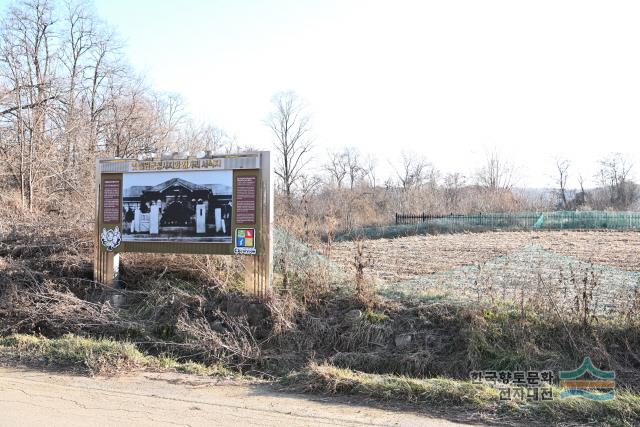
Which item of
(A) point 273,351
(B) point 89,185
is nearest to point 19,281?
(A) point 273,351

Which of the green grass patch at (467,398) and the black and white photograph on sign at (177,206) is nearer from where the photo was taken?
the green grass patch at (467,398)

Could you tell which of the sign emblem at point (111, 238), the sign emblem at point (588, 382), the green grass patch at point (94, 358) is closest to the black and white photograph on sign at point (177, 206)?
the sign emblem at point (111, 238)

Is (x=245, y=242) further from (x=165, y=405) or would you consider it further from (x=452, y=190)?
(x=452, y=190)

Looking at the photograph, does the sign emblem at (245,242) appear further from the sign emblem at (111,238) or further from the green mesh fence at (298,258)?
the sign emblem at (111,238)

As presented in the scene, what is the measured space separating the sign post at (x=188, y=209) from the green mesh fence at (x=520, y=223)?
81.1 ft

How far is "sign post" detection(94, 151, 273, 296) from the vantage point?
380 inches

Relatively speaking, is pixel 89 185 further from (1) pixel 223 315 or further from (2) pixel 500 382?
(2) pixel 500 382

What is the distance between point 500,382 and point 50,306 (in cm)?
787

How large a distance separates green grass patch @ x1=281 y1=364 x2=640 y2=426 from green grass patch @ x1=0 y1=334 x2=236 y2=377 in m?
1.51

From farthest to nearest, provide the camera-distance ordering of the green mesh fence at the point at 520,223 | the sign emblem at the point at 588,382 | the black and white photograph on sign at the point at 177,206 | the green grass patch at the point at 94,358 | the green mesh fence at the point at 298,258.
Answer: the green mesh fence at the point at 520,223, the black and white photograph on sign at the point at 177,206, the green mesh fence at the point at 298,258, the green grass patch at the point at 94,358, the sign emblem at the point at 588,382

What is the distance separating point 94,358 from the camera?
726 centimetres

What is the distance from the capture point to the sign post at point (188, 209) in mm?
9656

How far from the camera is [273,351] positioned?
8.27 m

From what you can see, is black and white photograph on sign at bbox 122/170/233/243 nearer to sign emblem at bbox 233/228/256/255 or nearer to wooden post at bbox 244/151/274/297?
sign emblem at bbox 233/228/256/255
